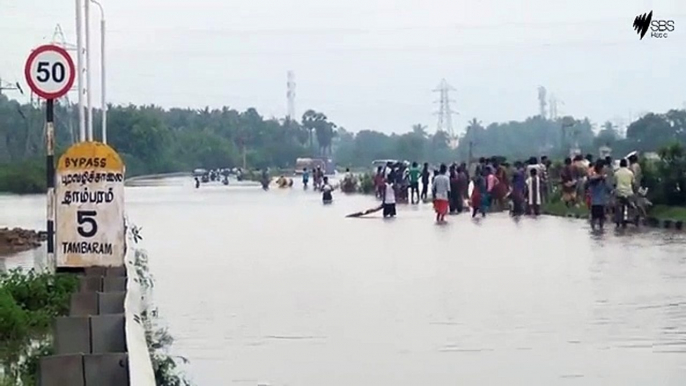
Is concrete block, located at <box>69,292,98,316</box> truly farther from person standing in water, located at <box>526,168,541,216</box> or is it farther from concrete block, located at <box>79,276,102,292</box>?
person standing in water, located at <box>526,168,541,216</box>

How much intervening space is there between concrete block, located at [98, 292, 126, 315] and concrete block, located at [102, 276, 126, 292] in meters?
0.92

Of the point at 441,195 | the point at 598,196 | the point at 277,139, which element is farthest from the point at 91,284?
the point at 277,139

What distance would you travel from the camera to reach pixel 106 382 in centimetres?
713

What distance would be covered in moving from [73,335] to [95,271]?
16.8 ft

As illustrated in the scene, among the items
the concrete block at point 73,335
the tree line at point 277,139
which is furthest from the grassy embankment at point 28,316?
the tree line at point 277,139

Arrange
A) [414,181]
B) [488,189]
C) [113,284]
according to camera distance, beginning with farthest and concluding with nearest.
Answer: [414,181] < [488,189] < [113,284]

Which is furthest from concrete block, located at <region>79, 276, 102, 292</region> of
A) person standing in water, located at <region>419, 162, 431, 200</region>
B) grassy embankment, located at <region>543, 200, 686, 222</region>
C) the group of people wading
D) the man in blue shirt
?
person standing in water, located at <region>419, 162, 431, 200</region>

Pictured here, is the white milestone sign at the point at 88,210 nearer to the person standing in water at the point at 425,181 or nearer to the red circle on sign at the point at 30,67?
the red circle on sign at the point at 30,67

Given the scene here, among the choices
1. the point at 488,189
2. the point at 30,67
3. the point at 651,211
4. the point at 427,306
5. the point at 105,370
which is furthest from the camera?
the point at 488,189

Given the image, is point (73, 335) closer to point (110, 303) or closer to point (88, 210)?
point (110, 303)

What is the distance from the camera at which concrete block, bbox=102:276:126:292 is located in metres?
11.2

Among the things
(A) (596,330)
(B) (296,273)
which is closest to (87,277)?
(A) (596,330)

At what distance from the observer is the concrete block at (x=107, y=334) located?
8.41 meters

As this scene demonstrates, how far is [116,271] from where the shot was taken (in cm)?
1297
